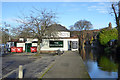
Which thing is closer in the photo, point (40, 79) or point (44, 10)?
point (40, 79)

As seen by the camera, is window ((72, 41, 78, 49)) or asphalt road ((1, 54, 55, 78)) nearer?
asphalt road ((1, 54, 55, 78))

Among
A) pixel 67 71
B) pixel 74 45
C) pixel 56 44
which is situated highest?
pixel 56 44

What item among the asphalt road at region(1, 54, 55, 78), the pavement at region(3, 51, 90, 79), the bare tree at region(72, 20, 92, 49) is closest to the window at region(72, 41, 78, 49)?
the asphalt road at region(1, 54, 55, 78)

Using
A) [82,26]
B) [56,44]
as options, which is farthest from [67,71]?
[82,26]

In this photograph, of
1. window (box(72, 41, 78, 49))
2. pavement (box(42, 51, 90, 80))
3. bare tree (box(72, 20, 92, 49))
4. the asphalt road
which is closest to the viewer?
pavement (box(42, 51, 90, 80))

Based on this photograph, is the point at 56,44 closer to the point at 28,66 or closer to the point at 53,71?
the point at 28,66

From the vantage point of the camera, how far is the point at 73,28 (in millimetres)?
71500

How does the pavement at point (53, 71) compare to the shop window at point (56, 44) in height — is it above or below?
below

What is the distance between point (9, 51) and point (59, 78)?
2612 cm

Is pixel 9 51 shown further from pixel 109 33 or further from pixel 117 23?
pixel 109 33

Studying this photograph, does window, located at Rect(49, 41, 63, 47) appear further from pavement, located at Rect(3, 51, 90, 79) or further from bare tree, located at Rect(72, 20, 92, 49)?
bare tree, located at Rect(72, 20, 92, 49)

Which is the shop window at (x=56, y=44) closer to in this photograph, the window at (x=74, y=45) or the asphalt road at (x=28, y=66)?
the window at (x=74, y=45)

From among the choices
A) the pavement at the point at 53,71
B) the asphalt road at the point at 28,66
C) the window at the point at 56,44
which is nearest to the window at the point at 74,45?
the window at the point at 56,44

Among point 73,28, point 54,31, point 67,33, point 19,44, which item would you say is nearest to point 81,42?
point 73,28
